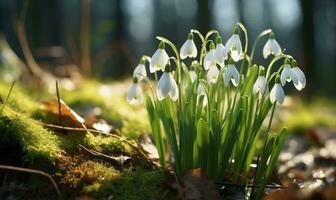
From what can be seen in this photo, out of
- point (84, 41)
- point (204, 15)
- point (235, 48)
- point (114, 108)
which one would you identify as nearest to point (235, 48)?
point (235, 48)

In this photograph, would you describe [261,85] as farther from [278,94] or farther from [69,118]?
[69,118]

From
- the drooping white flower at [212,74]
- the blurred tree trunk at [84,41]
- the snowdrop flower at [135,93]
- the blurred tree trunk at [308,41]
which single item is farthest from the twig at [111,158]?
the blurred tree trunk at [308,41]

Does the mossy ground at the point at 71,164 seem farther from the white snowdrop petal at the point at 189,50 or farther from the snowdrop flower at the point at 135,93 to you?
the white snowdrop petal at the point at 189,50

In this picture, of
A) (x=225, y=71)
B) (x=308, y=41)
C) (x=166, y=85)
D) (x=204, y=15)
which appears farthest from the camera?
(x=308, y=41)

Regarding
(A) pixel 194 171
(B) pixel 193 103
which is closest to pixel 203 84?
(B) pixel 193 103

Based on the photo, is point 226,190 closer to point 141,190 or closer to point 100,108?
point 141,190

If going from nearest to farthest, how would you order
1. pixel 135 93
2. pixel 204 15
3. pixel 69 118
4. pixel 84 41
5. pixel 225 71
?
pixel 225 71 < pixel 135 93 < pixel 69 118 < pixel 84 41 < pixel 204 15
